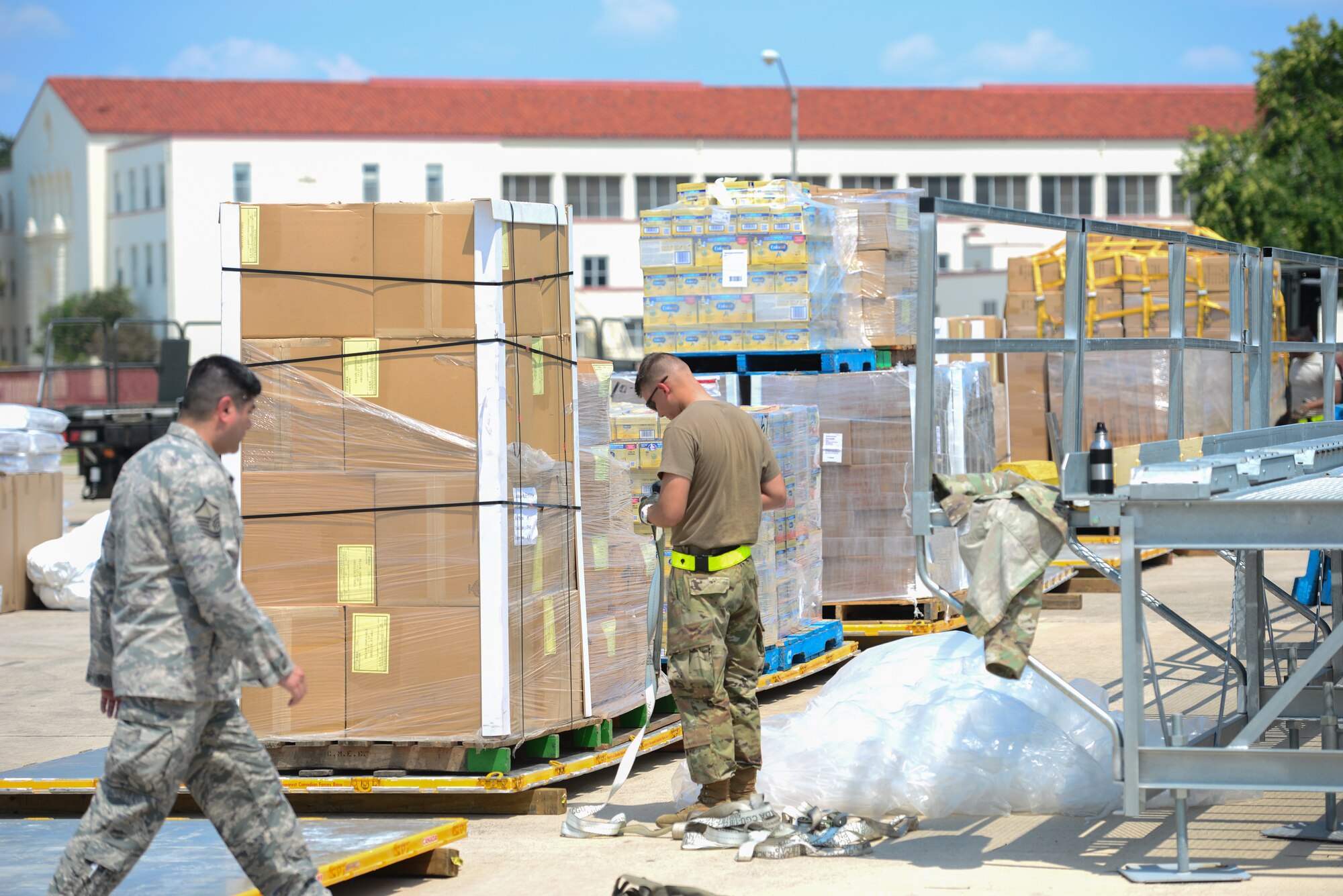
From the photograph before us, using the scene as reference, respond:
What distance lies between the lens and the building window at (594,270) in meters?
57.1

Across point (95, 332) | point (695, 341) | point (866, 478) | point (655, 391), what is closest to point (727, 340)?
point (695, 341)

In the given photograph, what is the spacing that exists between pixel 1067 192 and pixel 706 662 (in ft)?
185

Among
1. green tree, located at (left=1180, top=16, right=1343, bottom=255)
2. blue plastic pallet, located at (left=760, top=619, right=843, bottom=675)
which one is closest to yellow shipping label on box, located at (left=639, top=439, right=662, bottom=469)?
blue plastic pallet, located at (left=760, top=619, right=843, bottom=675)

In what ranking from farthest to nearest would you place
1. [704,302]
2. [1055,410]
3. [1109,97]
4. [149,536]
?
[1109,97] → [1055,410] → [704,302] → [149,536]

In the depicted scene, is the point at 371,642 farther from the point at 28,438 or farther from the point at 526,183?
the point at 526,183

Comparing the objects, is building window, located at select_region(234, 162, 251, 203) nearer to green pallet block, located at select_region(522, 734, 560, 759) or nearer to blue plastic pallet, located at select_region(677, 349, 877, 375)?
blue plastic pallet, located at select_region(677, 349, 877, 375)

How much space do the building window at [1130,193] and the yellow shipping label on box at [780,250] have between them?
53.3m

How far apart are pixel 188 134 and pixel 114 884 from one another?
5721 cm

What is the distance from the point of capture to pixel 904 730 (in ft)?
20.4

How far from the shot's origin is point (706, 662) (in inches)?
230

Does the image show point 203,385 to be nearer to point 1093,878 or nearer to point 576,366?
point 576,366

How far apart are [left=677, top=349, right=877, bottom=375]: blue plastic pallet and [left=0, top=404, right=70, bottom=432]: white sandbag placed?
6.66 metres

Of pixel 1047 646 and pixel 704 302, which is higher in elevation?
pixel 704 302

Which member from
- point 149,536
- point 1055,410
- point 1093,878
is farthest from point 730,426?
point 1055,410
